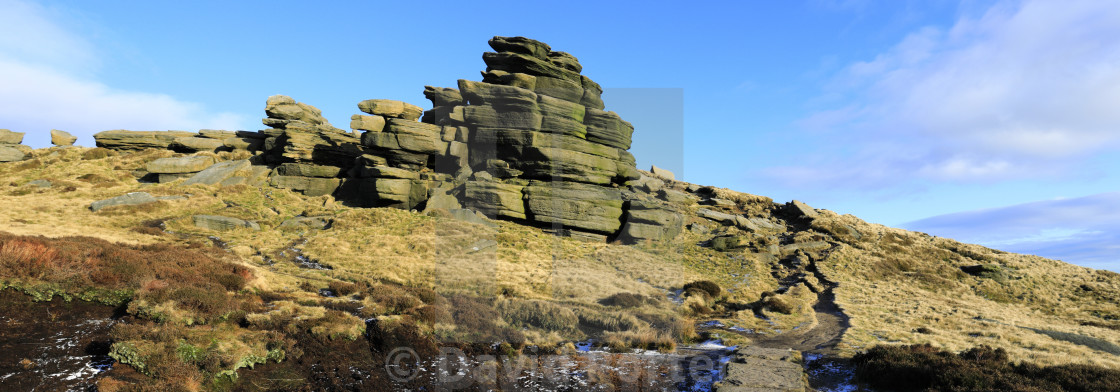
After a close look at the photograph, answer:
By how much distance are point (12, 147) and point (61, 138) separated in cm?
581

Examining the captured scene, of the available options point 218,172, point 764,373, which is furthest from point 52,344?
point 218,172

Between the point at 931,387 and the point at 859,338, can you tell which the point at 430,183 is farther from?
the point at 931,387

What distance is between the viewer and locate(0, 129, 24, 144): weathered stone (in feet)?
173

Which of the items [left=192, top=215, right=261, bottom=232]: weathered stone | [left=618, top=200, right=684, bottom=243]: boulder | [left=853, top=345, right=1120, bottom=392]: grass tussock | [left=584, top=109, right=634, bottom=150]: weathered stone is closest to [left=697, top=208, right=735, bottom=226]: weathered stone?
[left=618, top=200, right=684, bottom=243]: boulder

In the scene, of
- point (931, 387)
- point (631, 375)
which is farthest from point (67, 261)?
point (931, 387)

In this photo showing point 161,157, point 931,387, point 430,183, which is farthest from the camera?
Answer: point 161,157

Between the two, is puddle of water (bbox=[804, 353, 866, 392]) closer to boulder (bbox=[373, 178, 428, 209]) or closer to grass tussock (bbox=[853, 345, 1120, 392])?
grass tussock (bbox=[853, 345, 1120, 392])

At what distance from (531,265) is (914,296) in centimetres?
2507

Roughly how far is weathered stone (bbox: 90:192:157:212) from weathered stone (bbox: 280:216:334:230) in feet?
33.4

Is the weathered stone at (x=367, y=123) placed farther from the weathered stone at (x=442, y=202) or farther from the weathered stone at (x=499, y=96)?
the weathered stone at (x=442, y=202)

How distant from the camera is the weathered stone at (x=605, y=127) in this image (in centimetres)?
4956

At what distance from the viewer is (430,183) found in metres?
45.7

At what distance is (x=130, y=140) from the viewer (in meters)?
54.6

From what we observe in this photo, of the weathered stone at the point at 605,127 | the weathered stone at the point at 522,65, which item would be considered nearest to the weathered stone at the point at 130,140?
the weathered stone at the point at 522,65
